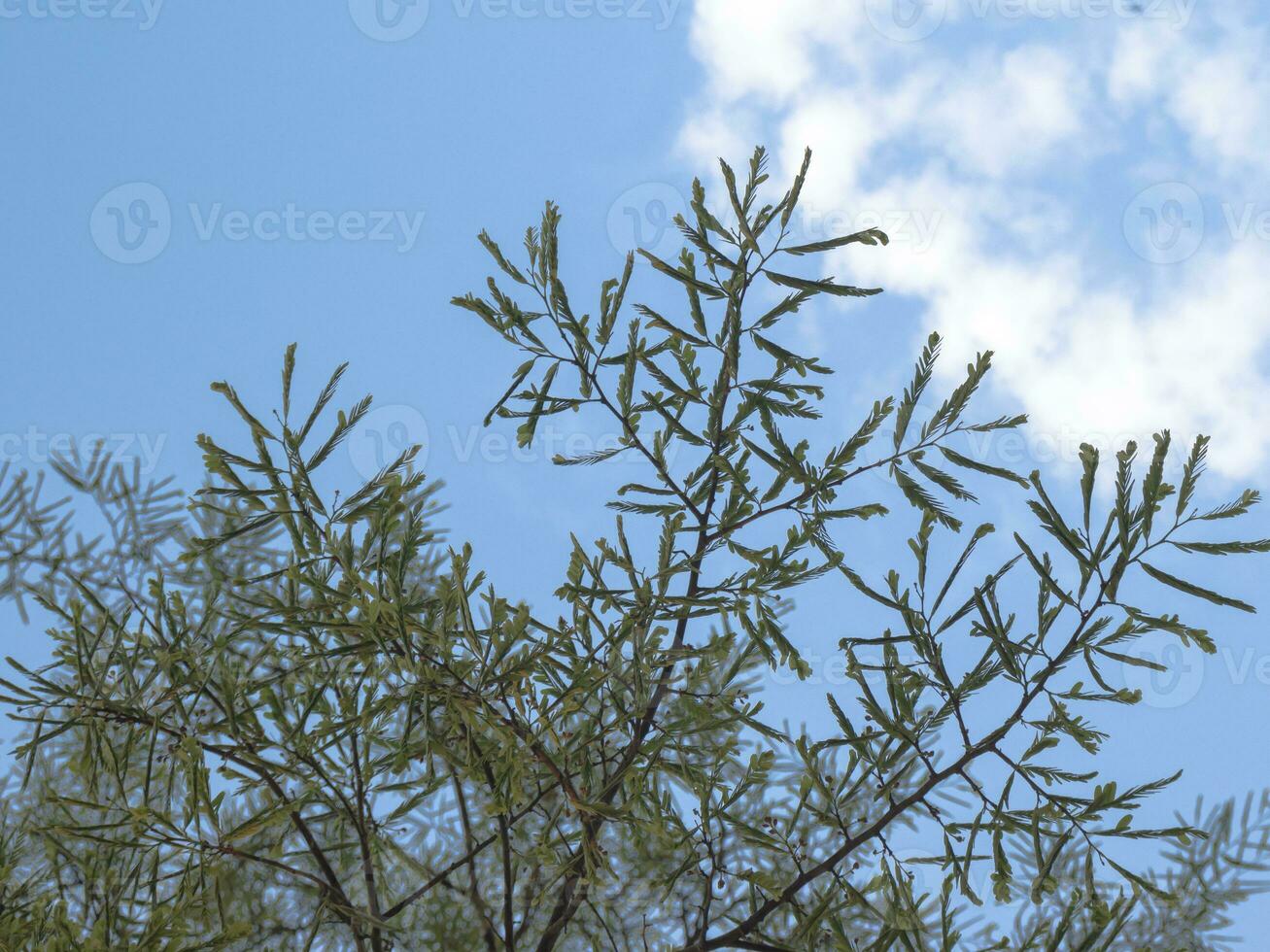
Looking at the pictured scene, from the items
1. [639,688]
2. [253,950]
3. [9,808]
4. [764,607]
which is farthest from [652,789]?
[9,808]

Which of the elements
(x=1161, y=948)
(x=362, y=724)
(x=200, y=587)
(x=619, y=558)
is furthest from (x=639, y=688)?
(x=1161, y=948)

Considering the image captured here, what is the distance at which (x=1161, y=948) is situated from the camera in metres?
2.21

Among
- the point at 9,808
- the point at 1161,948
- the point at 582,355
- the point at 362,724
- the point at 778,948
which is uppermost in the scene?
the point at 582,355

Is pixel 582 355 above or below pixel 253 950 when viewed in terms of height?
above

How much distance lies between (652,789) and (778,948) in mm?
325

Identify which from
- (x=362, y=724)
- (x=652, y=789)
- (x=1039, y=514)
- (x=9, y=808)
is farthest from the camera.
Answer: (x=9, y=808)

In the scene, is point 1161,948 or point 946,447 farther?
point 1161,948

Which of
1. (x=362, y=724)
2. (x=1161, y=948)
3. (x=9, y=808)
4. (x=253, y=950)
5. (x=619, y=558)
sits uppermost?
(x=9, y=808)

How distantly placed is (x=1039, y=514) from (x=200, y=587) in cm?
157

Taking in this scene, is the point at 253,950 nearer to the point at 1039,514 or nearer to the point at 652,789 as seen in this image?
the point at 652,789

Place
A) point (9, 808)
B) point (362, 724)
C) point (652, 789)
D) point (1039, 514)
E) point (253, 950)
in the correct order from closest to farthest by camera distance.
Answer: point (1039, 514) → point (362, 724) → point (652, 789) → point (253, 950) → point (9, 808)

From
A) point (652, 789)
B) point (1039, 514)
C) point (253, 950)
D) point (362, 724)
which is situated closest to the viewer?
point (1039, 514)

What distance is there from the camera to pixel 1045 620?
5.43 feet

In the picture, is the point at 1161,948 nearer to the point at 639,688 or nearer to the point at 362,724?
the point at 639,688
